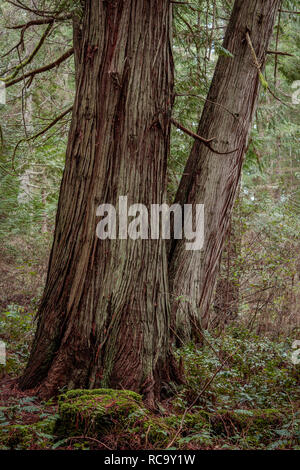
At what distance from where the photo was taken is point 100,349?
379 cm

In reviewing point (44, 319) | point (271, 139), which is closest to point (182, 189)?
point (44, 319)

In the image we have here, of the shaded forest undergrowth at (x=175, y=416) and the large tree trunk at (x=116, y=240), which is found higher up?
the large tree trunk at (x=116, y=240)

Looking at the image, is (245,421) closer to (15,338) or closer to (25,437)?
(25,437)

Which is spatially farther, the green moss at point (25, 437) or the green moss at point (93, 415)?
the green moss at point (93, 415)

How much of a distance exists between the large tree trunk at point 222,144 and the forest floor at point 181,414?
1.27m

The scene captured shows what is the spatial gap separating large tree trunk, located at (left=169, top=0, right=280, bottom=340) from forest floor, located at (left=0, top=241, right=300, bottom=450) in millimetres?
1268

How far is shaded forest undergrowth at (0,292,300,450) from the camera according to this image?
308 cm

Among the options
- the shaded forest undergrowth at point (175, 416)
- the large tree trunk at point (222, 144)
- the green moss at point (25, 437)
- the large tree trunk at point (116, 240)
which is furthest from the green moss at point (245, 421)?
the large tree trunk at point (222, 144)

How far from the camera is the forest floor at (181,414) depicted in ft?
10.1

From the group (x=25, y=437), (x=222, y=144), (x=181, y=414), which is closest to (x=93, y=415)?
(x=25, y=437)

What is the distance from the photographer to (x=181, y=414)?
11.7ft

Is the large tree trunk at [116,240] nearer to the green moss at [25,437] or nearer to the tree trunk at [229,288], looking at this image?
the green moss at [25,437]

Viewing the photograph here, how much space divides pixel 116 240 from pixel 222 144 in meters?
2.72

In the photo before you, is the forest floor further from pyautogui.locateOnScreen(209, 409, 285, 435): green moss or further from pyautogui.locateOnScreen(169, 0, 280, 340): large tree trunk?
pyautogui.locateOnScreen(169, 0, 280, 340): large tree trunk
